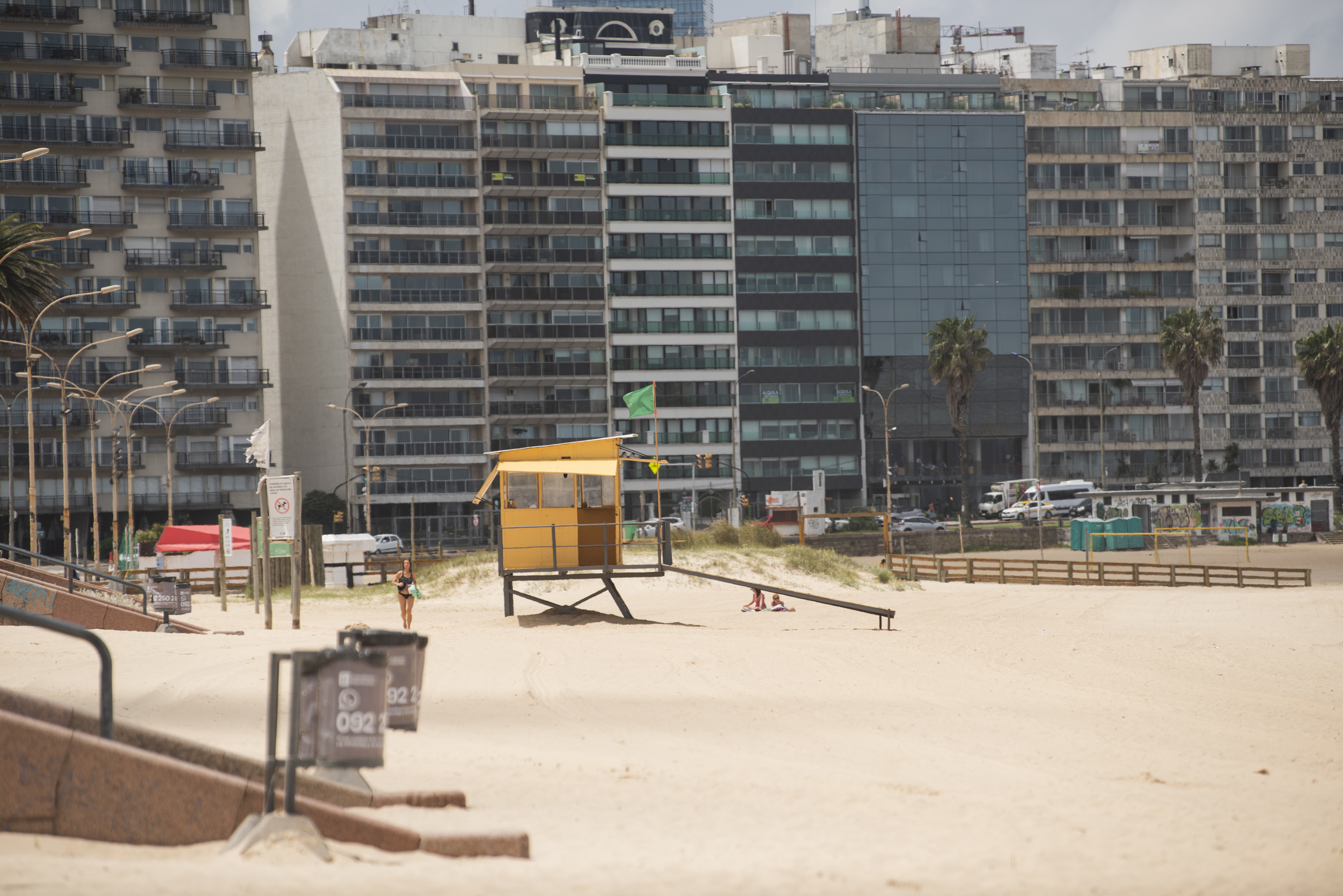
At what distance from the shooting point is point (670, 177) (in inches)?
3629

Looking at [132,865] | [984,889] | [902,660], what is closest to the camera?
[132,865]

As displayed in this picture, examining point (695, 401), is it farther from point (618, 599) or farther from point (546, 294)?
point (618, 599)

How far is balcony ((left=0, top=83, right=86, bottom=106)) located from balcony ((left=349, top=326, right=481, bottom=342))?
22.0 metres

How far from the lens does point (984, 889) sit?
8195 mm

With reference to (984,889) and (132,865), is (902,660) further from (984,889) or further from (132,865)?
(132,865)

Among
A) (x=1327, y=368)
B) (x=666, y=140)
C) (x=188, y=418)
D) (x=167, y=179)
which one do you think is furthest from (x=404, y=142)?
(x=1327, y=368)

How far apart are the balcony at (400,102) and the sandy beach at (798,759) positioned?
68.8m

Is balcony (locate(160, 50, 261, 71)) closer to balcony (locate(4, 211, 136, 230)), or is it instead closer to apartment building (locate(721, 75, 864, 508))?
balcony (locate(4, 211, 136, 230))

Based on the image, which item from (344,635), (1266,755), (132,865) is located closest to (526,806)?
(344,635)

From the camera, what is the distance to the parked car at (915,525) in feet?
244

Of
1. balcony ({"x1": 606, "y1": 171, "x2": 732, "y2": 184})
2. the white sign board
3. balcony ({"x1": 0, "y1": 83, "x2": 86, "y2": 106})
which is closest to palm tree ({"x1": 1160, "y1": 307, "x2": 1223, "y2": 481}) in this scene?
balcony ({"x1": 606, "y1": 171, "x2": 732, "y2": 184})

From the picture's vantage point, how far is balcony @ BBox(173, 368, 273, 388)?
82812mm

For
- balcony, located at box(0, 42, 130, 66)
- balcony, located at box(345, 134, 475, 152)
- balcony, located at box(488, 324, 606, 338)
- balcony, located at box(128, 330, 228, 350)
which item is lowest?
balcony, located at box(128, 330, 228, 350)

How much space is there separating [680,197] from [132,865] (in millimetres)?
87570
